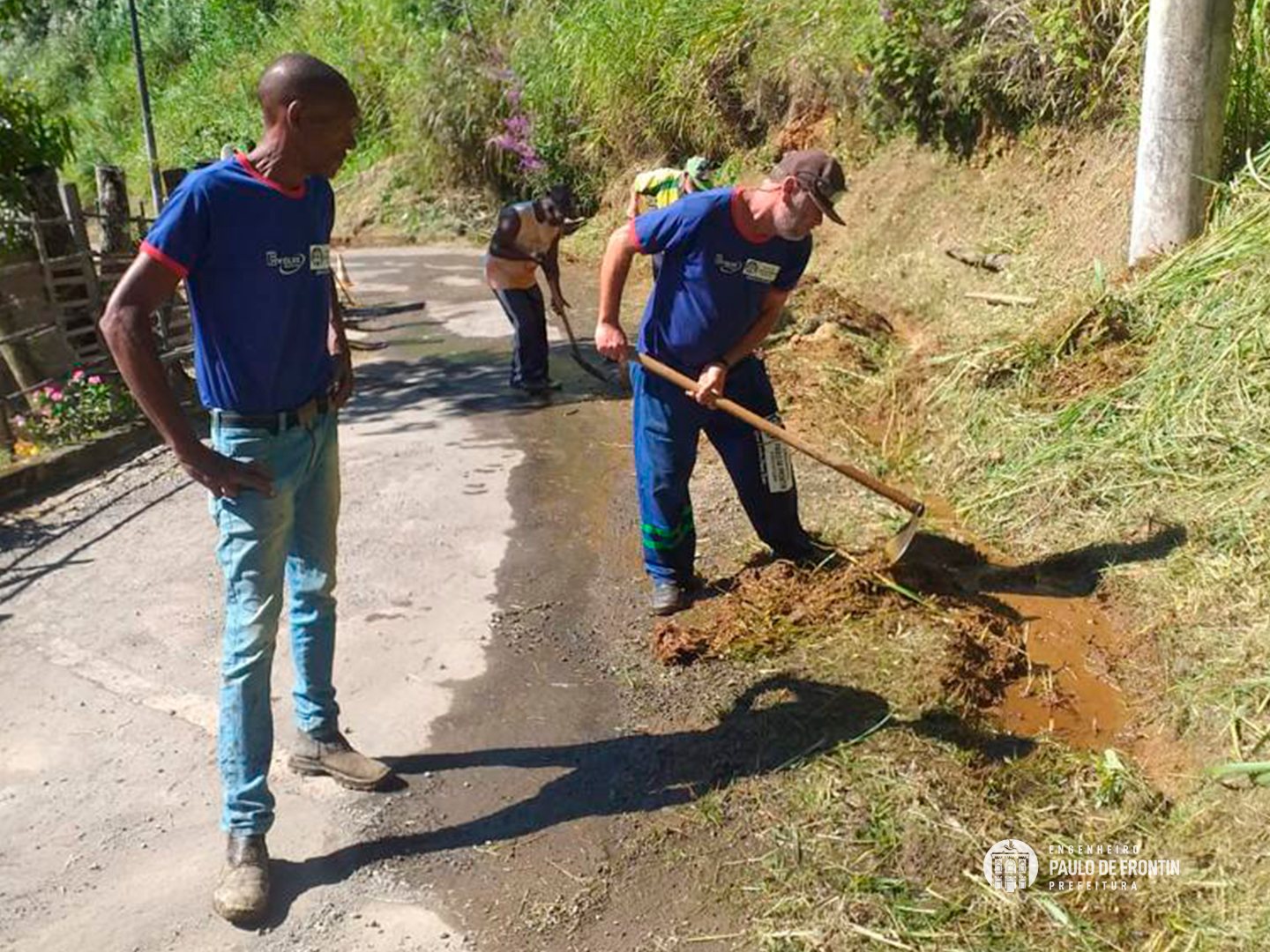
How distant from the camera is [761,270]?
4.35m

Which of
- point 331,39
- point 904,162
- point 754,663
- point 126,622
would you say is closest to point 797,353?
point 904,162

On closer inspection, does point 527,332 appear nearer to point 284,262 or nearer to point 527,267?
point 527,267

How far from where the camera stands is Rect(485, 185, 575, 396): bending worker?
787 cm

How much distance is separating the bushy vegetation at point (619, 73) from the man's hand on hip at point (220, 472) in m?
5.98

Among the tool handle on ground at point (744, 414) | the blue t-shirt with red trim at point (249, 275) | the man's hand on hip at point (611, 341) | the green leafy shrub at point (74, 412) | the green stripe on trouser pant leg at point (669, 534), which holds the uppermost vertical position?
the blue t-shirt with red trim at point (249, 275)

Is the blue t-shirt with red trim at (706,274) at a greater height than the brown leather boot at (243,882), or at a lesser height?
greater

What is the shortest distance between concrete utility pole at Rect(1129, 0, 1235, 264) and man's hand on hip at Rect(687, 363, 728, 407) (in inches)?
133

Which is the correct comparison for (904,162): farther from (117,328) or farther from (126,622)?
(117,328)

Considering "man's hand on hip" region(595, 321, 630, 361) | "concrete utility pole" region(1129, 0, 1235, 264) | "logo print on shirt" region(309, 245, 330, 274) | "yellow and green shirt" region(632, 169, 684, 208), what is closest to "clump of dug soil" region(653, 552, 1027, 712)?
"man's hand on hip" region(595, 321, 630, 361)

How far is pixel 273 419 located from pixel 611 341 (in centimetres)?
158

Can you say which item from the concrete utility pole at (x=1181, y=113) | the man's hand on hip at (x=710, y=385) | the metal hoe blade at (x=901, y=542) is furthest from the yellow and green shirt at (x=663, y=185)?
the metal hoe blade at (x=901, y=542)

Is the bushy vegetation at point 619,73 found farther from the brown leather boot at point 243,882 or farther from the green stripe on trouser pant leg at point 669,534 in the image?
the brown leather boot at point 243,882

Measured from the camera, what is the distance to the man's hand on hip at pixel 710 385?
434 cm

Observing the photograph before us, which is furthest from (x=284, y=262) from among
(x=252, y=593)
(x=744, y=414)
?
(x=744, y=414)
